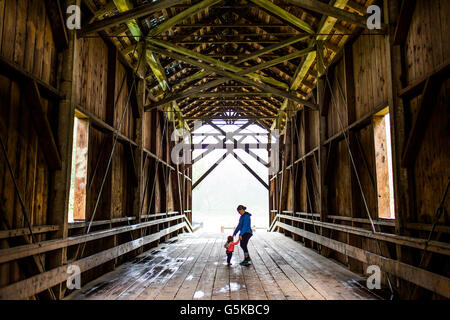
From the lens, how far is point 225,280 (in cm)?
595

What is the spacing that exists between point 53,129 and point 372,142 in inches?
217

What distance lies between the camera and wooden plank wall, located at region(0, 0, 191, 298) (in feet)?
13.6

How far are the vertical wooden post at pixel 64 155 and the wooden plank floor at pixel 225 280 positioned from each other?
0.68 m

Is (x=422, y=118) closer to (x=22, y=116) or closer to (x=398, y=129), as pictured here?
(x=398, y=129)

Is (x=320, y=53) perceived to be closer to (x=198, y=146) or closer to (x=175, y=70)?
(x=175, y=70)

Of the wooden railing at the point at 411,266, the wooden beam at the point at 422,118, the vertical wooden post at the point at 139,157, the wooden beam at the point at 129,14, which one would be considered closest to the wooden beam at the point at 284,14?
the wooden beam at the point at 129,14

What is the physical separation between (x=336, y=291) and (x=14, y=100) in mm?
5135

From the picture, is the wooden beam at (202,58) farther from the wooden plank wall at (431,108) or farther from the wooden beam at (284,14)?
the wooden plank wall at (431,108)

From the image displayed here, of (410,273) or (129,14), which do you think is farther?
(129,14)

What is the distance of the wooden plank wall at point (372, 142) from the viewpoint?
4.31 meters

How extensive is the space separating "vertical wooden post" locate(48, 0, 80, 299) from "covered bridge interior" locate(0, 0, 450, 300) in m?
0.02

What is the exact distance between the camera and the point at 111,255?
6.38 m

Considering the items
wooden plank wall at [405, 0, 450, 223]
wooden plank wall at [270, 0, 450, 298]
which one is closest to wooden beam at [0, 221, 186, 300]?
wooden plank wall at [270, 0, 450, 298]

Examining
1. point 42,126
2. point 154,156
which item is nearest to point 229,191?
point 154,156
